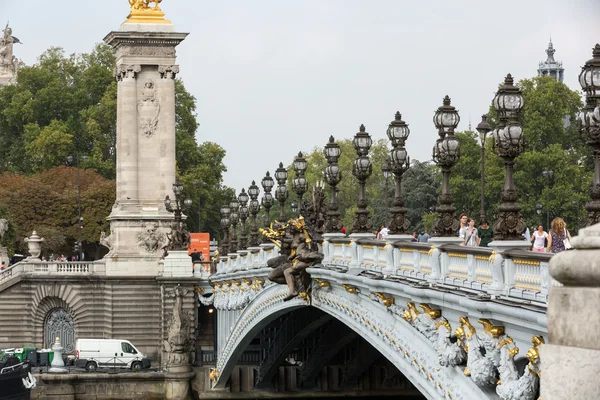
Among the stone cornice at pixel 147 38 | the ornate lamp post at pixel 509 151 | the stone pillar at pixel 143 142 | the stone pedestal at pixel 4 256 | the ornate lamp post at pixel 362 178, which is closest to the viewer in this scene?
the ornate lamp post at pixel 509 151

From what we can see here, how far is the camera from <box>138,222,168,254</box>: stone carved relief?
6881 cm

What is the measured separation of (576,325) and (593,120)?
719cm

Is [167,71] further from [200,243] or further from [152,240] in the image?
[200,243]

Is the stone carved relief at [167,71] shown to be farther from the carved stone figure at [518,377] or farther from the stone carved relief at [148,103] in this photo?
the carved stone figure at [518,377]

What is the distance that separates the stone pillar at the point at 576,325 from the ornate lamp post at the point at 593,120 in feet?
21.3

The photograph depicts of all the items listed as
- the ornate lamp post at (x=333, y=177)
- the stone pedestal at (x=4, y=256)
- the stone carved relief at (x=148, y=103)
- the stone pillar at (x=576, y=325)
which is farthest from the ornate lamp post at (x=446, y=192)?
the stone pedestal at (x=4, y=256)

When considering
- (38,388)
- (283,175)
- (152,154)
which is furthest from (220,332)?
(283,175)

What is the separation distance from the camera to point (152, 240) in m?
68.8

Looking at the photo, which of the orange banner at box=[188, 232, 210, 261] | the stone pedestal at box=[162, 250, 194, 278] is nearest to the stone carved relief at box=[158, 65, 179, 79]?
the stone pedestal at box=[162, 250, 194, 278]

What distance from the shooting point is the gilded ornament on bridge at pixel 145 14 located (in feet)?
230

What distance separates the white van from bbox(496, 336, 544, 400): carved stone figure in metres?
48.4

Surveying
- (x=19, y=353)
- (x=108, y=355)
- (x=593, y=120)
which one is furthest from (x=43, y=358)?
(x=593, y=120)

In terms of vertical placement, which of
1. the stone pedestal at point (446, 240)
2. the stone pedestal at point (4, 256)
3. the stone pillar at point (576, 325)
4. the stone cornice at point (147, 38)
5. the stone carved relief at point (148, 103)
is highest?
the stone cornice at point (147, 38)

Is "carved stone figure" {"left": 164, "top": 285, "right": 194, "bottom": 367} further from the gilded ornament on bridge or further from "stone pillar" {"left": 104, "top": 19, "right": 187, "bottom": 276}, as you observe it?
the gilded ornament on bridge
